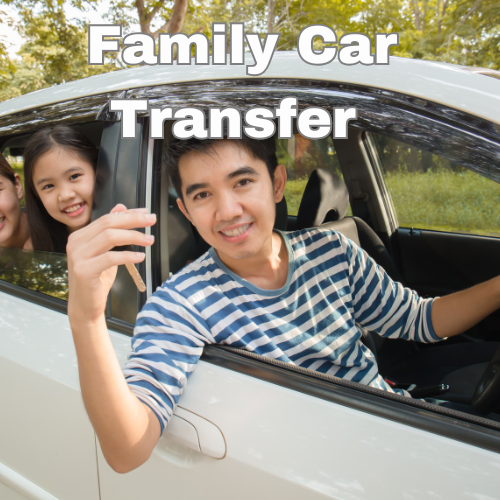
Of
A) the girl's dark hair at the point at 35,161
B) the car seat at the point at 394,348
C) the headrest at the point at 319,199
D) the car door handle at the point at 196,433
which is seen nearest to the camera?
the car door handle at the point at 196,433

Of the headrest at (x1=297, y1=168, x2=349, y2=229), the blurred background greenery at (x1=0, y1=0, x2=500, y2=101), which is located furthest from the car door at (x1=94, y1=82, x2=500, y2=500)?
the blurred background greenery at (x1=0, y1=0, x2=500, y2=101)

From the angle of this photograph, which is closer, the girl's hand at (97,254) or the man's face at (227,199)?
the girl's hand at (97,254)

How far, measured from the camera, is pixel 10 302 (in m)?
1.44

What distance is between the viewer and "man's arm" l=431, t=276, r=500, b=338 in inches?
50.8

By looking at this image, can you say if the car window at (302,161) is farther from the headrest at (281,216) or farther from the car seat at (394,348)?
the headrest at (281,216)

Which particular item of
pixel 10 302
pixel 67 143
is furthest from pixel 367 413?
pixel 67 143

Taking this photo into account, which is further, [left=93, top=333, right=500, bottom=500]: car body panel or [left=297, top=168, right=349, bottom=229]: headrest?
[left=297, top=168, right=349, bottom=229]: headrest

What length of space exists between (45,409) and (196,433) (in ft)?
1.55

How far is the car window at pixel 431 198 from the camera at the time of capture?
2.52 m

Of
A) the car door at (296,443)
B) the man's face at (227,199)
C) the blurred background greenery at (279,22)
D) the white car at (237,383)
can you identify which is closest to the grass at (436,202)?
the white car at (237,383)

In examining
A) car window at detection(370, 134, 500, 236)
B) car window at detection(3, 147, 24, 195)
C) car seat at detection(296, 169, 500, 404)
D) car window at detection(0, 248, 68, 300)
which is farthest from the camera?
car window at detection(370, 134, 500, 236)

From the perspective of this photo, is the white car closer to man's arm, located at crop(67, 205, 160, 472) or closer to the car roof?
the car roof

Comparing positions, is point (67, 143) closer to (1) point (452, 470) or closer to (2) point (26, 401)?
(2) point (26, 401)

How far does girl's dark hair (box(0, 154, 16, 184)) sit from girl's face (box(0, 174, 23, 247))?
16 mm
